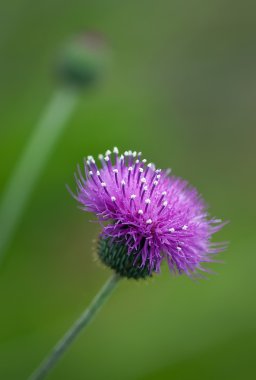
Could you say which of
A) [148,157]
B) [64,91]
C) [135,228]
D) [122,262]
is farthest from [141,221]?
[148,157]

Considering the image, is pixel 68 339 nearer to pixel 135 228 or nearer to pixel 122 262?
pixel 122 262

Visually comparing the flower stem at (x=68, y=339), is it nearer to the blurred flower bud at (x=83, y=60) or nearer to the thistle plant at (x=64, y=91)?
the thistle plant at (x=64, y=91)

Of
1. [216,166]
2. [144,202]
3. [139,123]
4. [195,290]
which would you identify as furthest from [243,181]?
[144,202]

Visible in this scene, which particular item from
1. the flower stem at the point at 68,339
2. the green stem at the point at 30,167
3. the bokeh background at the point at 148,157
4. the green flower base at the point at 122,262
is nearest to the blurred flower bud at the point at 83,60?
the green stem at the point at 30,167

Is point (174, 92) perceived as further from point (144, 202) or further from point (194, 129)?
point (144, 202)

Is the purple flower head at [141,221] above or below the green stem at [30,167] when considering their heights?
below
